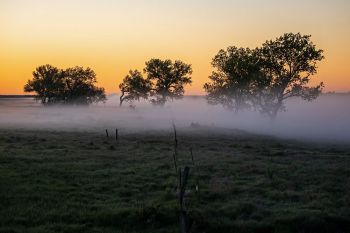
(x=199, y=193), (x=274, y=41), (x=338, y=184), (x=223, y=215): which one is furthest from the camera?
(x=274, y=41)

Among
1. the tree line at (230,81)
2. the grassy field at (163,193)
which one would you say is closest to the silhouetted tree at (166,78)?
the tree line at (230,81)

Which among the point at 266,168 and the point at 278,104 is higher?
the point at 278,104

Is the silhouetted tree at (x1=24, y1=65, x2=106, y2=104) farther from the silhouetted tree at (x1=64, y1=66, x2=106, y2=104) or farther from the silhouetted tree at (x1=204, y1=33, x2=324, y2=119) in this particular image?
the silhouetted tree at (x1=204, y1=33, x2=324, y2=119)

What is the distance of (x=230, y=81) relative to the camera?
286ft

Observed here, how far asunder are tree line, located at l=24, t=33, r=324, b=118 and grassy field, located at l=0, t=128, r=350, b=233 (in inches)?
1738

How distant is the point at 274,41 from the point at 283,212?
60.6 m

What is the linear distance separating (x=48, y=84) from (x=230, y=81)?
60724 mm

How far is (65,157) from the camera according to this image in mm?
29078

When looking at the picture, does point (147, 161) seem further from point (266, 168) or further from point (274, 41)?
point (274, 41)

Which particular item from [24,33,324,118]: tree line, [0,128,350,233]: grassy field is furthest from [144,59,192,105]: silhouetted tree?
[0,128,350,233]: grassy field

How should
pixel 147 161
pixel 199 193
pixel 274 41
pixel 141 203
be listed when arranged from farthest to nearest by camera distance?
pixel 274 41 < pixel 147 161 < pixel 199 193 < pixel 141 203

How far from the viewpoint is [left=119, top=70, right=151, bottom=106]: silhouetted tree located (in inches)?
4262

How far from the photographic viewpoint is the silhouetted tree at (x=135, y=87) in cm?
10825

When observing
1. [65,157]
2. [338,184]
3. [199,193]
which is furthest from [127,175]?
[338,184]
